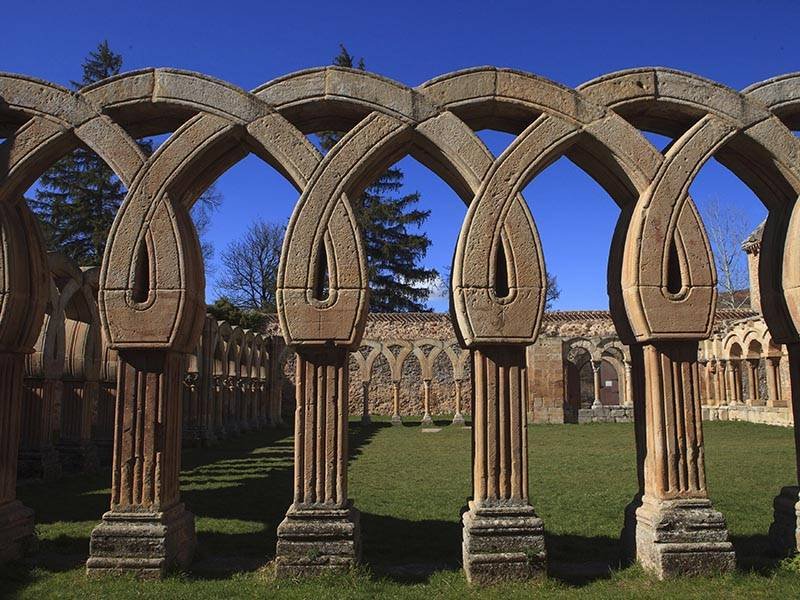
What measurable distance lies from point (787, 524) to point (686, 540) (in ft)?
4.08

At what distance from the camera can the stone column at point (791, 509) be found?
587 centimetres

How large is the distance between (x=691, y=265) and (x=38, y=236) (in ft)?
18.4

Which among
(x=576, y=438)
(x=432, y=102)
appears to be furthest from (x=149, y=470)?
(x=576, y=438)

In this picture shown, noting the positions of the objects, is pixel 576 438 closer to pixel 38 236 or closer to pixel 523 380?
pixel 523 380

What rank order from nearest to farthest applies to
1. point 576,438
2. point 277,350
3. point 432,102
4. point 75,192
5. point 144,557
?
point 144,557
point 432,102
point 576,438
point 277,350
point 75,192

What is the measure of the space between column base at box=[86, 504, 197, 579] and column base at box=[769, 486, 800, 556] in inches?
199

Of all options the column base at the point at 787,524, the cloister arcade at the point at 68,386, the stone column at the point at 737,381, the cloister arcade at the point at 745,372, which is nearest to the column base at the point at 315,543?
the column base at the point at 787,524

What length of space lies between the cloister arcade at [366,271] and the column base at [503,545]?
1 cm

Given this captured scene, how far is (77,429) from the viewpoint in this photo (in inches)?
479

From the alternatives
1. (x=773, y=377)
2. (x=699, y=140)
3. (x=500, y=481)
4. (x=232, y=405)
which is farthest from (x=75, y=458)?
(x=773, y=377)

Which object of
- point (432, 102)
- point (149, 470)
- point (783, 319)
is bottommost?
point (149, 470)

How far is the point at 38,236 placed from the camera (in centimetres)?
632

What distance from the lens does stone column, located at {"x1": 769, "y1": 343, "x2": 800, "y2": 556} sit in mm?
5867

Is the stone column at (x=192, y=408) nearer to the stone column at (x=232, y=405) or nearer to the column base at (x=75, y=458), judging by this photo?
the stone column at (x=232, y=405)
